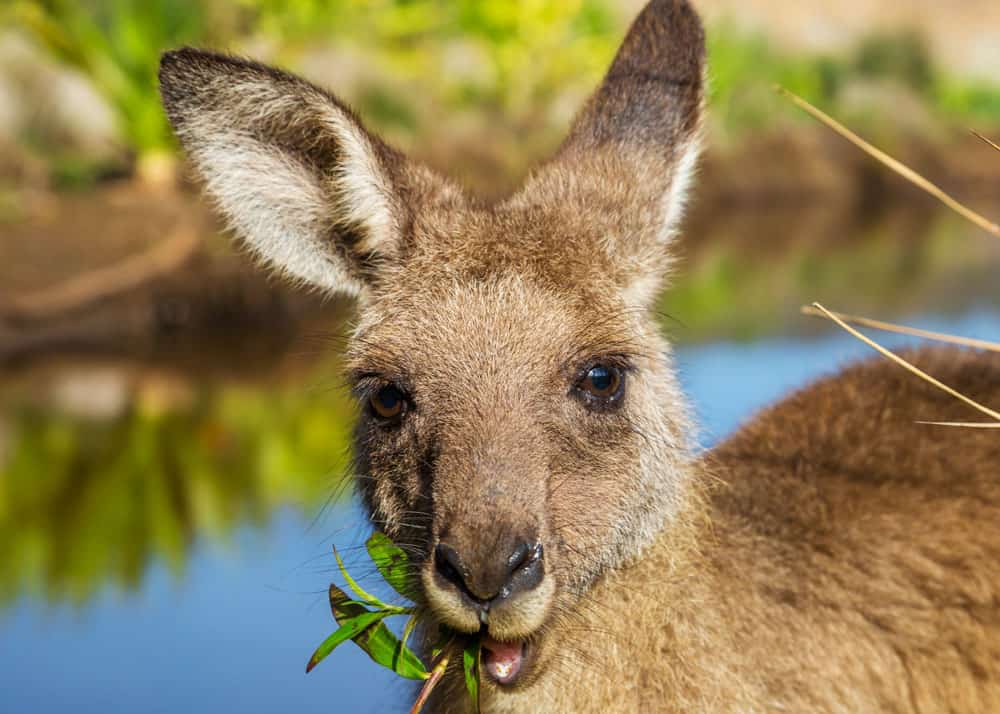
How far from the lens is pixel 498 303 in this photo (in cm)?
392

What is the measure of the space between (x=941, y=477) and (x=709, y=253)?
1456cm

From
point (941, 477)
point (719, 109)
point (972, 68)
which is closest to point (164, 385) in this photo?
point (941, 477)

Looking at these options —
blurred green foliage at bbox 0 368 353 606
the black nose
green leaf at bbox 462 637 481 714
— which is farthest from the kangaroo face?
blurred green foliage at bbox 0 368 353 606

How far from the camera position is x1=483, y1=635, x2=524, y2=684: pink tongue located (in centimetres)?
368

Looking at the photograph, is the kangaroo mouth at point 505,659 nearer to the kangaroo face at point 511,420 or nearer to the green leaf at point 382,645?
the kangaroo face at point 511,420

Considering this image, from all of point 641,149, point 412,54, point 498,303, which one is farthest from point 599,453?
point 412,54

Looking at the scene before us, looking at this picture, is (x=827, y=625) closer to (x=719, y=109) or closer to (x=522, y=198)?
(x=522, y=198)

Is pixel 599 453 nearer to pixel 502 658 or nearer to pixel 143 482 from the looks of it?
pixel 502 658

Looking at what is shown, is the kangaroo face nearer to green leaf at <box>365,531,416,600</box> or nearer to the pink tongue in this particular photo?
green leaf at <box>365,531,416,600</box>

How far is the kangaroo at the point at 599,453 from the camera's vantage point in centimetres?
374

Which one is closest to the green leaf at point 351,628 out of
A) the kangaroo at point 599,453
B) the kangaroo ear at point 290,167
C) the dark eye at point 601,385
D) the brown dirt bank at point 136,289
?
the kangaroo at point 599,453

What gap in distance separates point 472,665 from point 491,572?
526mm

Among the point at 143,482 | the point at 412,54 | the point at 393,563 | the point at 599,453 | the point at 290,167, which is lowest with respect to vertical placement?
the point at 143,482

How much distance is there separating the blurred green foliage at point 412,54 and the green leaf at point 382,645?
9.37 meters
